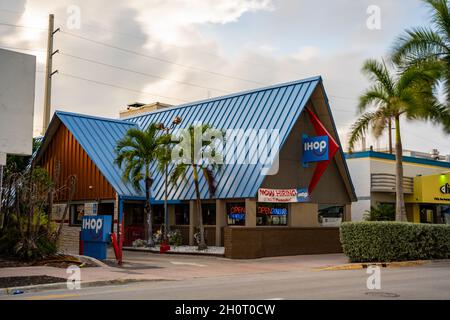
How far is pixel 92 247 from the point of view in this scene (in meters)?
22.4

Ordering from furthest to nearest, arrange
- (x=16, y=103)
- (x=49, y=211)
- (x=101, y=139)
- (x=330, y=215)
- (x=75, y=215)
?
(x=75, y=215) < (x=101, y=139) < (x=330, y=215) < (x=49, y=211) < (x=16, y=103)

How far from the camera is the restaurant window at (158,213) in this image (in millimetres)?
32953

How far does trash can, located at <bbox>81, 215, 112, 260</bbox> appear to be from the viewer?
21.9 m

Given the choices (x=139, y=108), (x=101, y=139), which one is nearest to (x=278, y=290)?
(x=101, y=139)

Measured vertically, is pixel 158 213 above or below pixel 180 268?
above

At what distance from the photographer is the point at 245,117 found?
30562 mm

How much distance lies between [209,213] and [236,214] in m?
1.96

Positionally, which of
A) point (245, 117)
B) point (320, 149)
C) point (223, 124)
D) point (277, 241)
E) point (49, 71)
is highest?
point (49, 71)

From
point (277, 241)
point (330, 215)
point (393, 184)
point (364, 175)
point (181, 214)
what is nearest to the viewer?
point (277, 241)

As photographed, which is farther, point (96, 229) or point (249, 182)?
point (249, 182)

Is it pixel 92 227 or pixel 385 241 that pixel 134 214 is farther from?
pixel 385 241

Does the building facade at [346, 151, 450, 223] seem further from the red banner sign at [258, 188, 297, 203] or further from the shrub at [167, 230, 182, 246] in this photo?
the shrub at [167, 230, 182, 246]

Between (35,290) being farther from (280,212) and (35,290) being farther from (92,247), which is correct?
(280,212)
